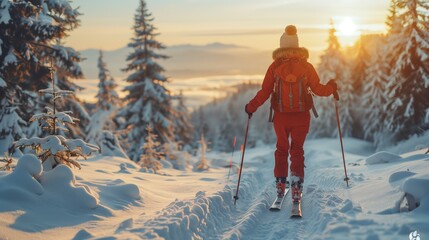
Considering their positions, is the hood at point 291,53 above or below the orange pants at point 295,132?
above

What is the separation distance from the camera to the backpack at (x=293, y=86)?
21.7 ft

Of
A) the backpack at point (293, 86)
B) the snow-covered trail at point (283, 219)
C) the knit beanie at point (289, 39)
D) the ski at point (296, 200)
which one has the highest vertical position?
the knit beanie at point (289, 39)

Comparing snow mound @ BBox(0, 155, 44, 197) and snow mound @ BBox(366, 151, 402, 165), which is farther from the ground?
snow mound @ BBox(0, 155, 44, 197)

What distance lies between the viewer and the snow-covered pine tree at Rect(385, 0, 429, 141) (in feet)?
84.8

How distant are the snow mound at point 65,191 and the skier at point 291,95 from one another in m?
3.03

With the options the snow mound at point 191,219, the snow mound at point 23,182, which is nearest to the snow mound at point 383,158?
the snow mound at point 191,219

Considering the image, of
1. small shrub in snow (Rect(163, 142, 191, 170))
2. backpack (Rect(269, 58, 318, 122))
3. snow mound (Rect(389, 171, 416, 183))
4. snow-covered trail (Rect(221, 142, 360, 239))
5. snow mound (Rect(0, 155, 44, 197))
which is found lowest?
small shrub in snow (Rect(163, 142, 191, 170))

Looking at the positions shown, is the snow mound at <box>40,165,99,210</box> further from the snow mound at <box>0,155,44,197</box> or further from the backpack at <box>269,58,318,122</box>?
the backpack at <box>269,58,318,122</box>

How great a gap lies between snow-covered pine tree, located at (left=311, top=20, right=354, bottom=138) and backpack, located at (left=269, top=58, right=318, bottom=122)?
36.8m

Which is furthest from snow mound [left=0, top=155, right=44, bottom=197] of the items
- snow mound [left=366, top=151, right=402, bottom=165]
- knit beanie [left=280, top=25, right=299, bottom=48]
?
snow mound [left=366, top=151, right=402, bottom=165]

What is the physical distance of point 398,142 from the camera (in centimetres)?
3198

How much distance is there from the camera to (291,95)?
261 inches

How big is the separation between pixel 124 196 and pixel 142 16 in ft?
70.1

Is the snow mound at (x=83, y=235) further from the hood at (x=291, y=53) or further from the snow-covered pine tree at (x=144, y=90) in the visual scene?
the snow-covered pine tree at (x=144, y=90)
